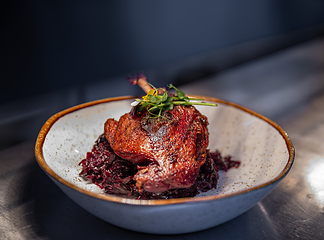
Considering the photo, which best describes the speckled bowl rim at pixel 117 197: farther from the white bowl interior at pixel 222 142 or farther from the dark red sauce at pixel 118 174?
the dark red sauce at pixel 118 174

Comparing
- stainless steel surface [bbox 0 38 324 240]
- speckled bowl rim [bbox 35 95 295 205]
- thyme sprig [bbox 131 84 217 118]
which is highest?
thyme sprig [bbox 131 84 217 118]

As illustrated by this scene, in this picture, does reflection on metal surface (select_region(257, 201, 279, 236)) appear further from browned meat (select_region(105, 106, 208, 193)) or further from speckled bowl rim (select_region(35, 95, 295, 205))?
browned meat (select_region(105, 106, 208, 193))

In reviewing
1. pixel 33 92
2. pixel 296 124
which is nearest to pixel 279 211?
pixel 296 124

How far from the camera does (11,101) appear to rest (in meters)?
3.56

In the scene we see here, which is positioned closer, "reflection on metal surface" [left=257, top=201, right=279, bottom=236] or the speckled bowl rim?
the speckled bowl rim

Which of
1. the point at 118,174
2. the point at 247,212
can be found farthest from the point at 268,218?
the point at 118,174

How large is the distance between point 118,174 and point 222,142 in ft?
3.75

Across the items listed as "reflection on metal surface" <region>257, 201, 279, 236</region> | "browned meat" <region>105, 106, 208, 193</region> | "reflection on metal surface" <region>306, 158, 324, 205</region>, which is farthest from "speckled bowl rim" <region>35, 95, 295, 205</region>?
"reflection on metal surface" <region>306, 158, 324, 205</region>

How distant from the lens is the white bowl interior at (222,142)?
2.33 meters

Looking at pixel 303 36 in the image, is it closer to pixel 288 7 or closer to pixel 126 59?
pixel 288 7

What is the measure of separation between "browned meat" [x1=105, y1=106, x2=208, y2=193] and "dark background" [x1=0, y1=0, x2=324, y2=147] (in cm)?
177

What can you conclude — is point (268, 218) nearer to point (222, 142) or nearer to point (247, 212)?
point (247, 212)

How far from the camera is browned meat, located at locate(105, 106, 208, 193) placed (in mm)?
1975

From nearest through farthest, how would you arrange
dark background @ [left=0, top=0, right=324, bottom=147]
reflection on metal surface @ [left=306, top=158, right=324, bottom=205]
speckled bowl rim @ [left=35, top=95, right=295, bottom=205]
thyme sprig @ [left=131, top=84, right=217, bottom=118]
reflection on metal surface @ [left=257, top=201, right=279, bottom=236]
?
speckled bowl rim @ [left=35, top=95, right=295, bottom=205]
reflection on metal surface @ [left=257, top=201, right=279, bottom=236]
thyme sprig @ [left=131, top=84, right=217, bottom=118]
reflection on metal surface @ [left=306, top=158, right=324, bottom=205]
dark background @ [left=0, top=0, right=324, bottom=147]
